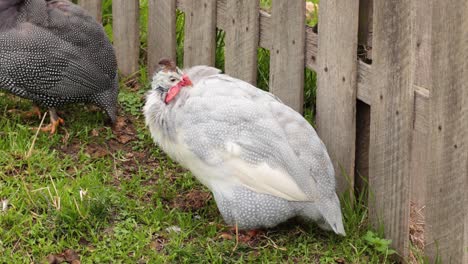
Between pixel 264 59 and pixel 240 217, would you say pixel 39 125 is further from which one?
pixel 240 217

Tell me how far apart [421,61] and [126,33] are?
225 cm

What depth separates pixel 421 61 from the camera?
151 inches

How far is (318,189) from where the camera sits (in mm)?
3887

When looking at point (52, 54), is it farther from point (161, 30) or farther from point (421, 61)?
point (421, 61)

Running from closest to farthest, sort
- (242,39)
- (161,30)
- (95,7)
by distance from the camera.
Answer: (242,39), (161,30), (95,7)

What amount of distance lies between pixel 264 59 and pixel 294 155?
1.20 m

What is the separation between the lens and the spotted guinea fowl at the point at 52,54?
4.67 m

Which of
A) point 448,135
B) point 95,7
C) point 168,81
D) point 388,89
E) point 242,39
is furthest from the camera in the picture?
point 95,7

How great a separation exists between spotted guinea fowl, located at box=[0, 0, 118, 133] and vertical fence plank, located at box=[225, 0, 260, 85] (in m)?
0.68

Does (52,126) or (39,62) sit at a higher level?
(39,62)

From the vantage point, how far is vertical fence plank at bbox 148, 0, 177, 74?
206 inches

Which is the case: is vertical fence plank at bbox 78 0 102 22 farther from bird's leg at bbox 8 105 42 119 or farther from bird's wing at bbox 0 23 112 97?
bird's wing at bbox 0 23 112 97

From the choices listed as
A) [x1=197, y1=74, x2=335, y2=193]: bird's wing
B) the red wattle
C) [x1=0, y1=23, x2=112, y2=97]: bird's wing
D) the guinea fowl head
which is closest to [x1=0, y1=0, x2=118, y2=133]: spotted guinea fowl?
[x1=0, y1=23, x2=112, y2=97]: bird's wing

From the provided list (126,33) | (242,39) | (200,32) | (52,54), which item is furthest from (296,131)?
(126,33)
